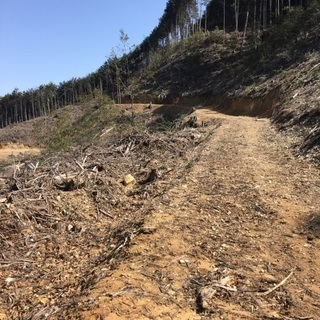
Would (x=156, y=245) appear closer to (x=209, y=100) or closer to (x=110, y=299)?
(x=110, y=299)

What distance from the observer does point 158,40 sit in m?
74.1

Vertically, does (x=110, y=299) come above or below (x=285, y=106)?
below

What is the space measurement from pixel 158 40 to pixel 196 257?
73613mm

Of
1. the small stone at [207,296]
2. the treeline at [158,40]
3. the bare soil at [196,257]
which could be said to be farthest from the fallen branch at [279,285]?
the treeline at [158,40]

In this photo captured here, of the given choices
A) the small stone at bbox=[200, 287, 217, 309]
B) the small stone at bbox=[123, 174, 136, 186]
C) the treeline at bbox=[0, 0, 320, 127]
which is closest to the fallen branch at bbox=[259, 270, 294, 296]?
the small stone at bbox=[200, 287, 217, 309]

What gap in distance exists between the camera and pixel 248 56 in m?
33.6

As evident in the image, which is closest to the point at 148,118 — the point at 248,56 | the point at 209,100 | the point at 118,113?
the point at 118,113

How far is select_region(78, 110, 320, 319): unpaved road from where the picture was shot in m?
3.51

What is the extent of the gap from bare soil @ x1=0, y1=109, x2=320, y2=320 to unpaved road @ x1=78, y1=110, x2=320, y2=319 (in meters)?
0.01

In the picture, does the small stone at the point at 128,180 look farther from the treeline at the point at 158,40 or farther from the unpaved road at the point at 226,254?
the treeline at the point at 158,40

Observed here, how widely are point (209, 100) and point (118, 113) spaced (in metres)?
7.53

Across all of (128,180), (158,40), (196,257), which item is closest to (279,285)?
(196,257)

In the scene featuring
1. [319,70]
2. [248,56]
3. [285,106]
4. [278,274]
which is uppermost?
[248,56]

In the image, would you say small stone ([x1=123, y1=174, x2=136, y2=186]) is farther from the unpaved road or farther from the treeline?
the treeline
